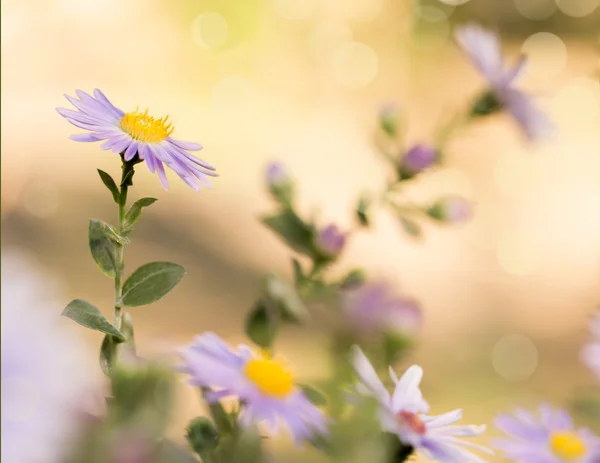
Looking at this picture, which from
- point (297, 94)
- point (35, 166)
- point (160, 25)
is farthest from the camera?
point (297, 94)

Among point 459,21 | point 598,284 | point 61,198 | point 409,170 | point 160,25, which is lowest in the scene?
point 409,170

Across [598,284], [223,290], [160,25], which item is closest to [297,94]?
[160,25]

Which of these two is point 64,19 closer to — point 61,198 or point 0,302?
point 61,198

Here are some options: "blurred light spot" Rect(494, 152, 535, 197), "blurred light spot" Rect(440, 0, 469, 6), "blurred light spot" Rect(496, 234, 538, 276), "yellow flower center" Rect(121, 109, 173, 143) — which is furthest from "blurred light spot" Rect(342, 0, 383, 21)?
"yellow flower center" Rect(121, 109, 173, 143)

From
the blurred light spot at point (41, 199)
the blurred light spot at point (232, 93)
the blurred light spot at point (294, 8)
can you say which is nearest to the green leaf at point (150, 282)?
the blurred light spot at point (41, 199)

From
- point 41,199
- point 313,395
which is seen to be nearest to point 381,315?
point 313,395

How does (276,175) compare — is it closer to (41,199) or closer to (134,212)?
(134,212)
